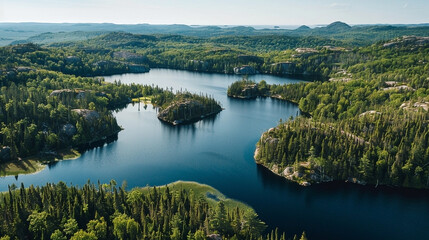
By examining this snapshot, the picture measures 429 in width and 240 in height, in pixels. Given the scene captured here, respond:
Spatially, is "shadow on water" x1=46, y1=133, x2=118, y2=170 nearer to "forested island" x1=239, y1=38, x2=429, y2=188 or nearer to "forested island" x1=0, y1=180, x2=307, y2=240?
"forested island" x1=0, y1=180, x2=307, y2=240

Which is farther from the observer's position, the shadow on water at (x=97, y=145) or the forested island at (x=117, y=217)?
the shadow on water at (x=97, y=145)

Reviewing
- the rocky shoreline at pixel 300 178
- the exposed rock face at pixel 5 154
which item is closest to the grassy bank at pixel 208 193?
the rocky shoreline at pixel 300 178

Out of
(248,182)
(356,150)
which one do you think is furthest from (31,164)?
(356,150)

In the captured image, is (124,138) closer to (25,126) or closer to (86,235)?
(25,126)

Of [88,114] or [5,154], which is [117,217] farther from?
[88,114]

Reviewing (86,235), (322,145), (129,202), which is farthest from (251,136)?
(86,235)

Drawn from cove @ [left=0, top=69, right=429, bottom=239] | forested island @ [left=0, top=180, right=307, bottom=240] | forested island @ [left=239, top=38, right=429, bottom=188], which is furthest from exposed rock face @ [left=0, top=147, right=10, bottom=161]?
forested island @ [left=239, top=38, right=429, bottom=188]

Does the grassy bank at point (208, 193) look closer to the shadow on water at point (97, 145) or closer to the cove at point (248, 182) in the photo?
the cove at point (248, 182)
